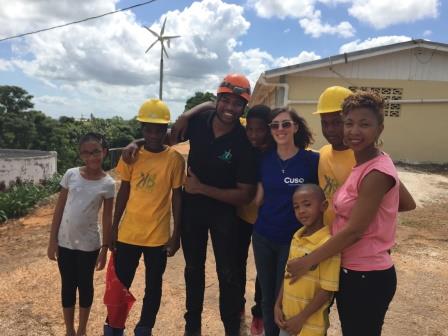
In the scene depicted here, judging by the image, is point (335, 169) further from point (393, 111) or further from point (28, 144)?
point (28, 144)

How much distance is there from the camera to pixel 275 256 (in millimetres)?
2617

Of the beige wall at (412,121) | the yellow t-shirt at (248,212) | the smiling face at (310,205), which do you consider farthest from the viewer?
the beige wall at (412,121)

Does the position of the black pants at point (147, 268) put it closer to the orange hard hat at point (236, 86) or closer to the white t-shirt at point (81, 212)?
the white t-shirt at point (81, 212)

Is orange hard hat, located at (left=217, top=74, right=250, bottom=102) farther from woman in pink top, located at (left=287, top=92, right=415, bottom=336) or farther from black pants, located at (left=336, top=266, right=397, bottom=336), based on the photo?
black pants, located at (left=336, top=266, right=397, bottom=336)

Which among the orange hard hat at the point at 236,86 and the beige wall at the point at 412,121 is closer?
the orange hard hat at the point at 236,86

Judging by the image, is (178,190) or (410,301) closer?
(178,190)

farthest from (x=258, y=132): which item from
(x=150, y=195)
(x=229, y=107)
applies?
(x=150, y=195)

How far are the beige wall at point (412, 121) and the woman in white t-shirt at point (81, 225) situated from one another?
9941 mm

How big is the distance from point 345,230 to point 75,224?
6.41ft

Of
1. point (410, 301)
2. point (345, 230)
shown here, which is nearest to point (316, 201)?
point (345, 230)

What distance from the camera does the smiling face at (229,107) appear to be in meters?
2.85

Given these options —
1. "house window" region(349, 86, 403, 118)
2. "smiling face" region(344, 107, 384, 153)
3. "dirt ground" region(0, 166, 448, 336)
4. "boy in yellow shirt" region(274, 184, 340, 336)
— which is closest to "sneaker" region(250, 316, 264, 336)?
"dirt ground" region(0, 166, 448, 336)

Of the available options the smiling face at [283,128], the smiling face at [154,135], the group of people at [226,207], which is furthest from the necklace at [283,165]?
the smiling face at [154,135]

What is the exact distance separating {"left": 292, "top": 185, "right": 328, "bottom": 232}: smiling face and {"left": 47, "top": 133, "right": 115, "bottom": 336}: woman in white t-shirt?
1.51 metres
